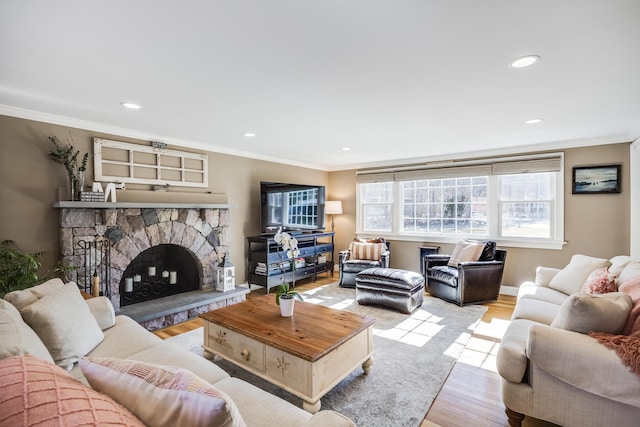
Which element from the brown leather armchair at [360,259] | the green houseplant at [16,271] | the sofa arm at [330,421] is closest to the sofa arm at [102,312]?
the green houseplant at [16,271]

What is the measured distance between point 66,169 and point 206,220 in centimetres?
163

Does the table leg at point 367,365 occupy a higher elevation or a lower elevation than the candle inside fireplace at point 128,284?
lower

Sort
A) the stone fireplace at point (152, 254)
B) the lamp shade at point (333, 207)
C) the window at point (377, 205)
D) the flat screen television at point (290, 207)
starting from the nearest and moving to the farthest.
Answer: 1. the stone fireplace at point (152, 254)
2. the flat screen television at point (290, 207)
3. the window at point (377, 205)
4. the lamp shade at point (333, 207)

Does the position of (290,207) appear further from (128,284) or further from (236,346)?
(236,346)

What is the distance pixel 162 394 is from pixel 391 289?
11.2 ft

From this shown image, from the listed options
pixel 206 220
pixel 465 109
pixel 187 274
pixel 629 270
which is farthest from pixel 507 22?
pixel 187 274

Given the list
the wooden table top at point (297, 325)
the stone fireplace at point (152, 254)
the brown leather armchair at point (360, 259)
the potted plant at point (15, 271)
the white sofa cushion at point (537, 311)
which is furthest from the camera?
the brown leather armchair at point (360, 259)

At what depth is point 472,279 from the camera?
4125 millimetres

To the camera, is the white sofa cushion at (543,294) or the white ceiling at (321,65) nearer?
the white ceiling at (321,65)

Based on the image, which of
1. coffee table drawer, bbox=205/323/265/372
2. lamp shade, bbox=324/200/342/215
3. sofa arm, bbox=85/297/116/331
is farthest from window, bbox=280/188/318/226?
sofa arm, bbox=85/297/116/331

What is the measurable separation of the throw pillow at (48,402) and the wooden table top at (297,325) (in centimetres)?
125

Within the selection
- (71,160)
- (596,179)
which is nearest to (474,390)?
(596,179)

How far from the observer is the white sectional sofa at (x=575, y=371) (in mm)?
1520

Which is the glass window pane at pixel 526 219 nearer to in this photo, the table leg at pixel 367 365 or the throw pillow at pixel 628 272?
the throw pillow at pixel 628 272
